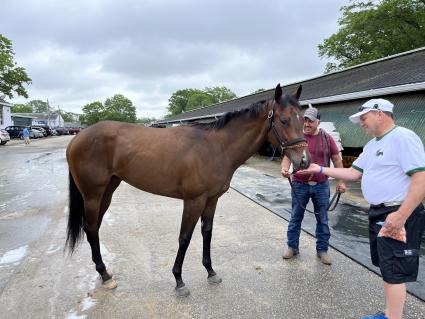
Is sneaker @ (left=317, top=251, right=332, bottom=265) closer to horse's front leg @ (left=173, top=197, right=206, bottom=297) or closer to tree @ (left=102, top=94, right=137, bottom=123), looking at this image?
horse's front leg @ (left=173, top=197, right=206, bottom=297)

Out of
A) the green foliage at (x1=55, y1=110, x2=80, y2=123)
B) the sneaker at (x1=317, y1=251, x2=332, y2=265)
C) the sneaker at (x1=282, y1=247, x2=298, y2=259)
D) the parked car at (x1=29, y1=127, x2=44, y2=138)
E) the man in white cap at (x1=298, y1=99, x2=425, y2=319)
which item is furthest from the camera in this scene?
the green foliage at (x1=55, y1=110, x2=80, y2=123)

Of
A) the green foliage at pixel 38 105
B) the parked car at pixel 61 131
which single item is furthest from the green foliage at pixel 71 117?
the parked car at pixel 61 131

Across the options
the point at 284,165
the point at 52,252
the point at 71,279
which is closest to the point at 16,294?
the point at 71,279

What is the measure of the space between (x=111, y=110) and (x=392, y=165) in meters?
100

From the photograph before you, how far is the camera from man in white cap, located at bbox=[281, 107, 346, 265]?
11.6 ft

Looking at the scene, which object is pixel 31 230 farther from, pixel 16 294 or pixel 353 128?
pixel 353 128

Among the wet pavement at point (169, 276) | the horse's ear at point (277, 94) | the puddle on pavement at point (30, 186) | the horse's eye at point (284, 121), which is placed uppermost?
the horse's ear at point (277, 94)

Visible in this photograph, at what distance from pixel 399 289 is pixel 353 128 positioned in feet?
26.4

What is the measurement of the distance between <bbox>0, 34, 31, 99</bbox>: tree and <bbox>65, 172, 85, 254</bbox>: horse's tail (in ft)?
108

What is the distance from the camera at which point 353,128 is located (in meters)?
9.31

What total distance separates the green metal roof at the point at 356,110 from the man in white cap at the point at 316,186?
475 cm

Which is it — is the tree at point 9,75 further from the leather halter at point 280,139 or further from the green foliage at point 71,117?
the green foliage at point 71,117

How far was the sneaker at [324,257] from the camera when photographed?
11.7ft

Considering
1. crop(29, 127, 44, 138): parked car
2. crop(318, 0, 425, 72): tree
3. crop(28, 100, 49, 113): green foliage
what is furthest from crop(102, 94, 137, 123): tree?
crop(318, 0, 425, 72): tree
